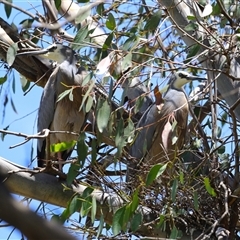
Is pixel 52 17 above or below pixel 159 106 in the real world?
above

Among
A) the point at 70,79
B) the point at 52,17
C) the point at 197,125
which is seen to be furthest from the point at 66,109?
the point at 197,125

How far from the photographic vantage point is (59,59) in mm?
3596

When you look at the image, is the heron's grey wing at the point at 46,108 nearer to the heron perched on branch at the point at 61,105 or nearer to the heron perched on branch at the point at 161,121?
the heron perched on branch at the point at 61,105

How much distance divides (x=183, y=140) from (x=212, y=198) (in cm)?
70

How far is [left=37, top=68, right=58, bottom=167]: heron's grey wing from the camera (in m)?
3.31

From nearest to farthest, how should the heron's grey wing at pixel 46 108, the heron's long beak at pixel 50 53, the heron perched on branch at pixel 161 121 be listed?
the heron perched on branch at pixel 161 121
the heron's long beak at pixel 50 53
the heron's grey wing at pixel 46 108

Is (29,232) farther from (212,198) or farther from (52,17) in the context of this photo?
(52,17)

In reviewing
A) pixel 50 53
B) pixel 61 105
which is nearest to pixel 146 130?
pixel 61 105

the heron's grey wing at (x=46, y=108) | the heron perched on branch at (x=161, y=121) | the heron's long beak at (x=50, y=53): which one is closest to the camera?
the heron perched on branch at (x=161, y=121)

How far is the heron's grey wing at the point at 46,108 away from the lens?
10.9 feet

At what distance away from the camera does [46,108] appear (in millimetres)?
3469

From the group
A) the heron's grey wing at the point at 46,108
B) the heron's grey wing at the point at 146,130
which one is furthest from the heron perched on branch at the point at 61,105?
the heron's grey wing at the point at 146,130

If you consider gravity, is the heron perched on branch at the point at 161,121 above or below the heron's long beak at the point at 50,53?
below

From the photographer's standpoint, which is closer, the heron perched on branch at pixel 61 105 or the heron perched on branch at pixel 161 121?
the heron perched on branch at pixel 161 121
